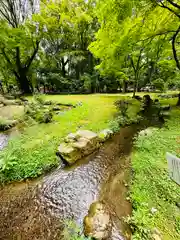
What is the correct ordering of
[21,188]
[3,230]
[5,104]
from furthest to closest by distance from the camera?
[5,104] < [21,188] < [3,230]

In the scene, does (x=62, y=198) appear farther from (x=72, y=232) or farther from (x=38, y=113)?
(x=38, y=113)

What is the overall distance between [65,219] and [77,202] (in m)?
0.40

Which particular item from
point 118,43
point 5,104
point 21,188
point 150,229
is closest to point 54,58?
point 5,104

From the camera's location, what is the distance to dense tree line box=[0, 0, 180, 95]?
625 cm

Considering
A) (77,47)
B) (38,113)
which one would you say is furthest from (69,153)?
(77,47)

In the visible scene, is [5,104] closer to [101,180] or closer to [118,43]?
[118,43]

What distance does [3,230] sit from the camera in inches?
94.6

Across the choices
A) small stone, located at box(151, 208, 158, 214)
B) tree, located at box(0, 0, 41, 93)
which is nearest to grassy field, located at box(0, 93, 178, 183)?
small stone, located at box(151, 208, 158, 214)

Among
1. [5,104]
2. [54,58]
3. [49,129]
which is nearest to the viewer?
[49,129]

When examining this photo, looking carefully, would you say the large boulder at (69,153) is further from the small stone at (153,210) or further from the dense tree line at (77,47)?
the dense tree line at (77,47)

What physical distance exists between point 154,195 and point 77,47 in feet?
57.0

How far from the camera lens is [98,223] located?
2.29 m

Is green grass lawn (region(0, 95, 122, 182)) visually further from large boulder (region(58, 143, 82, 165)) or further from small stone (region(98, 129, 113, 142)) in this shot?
small stone (region(98, 129, 113, 142))

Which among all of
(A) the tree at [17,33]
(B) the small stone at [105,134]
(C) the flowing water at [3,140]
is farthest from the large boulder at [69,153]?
(A) the tree at [17,33]
